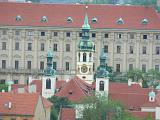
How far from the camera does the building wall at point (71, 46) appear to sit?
14050 cm

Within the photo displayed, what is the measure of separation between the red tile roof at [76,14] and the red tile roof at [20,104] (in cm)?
4846

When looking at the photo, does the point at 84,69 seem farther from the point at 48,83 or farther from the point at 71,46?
the point at 71,46

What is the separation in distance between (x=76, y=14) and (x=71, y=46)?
3.48m

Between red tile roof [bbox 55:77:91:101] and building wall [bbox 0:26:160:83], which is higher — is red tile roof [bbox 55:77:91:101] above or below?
below

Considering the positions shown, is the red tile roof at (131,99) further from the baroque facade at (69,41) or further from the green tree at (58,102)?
the baroque facade at (69,41)

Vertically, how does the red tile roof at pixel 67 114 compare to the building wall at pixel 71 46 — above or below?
below

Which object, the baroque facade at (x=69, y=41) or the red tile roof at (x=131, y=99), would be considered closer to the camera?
the red tile roof at (x=131, y=99)

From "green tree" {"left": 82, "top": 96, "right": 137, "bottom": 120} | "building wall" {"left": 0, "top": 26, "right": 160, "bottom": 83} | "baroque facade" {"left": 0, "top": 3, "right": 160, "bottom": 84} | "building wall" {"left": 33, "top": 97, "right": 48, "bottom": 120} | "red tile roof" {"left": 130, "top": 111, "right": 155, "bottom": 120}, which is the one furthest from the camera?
"building wall" {"left": 0, "top": 26, "right": 160, "bottom": 83}

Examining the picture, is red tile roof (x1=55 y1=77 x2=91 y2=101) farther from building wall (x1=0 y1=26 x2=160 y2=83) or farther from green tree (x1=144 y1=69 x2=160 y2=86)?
building wall (x1=0 y1=26 x2=160 y2=83)

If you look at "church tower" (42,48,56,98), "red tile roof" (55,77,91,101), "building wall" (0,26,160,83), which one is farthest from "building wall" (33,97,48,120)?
"building wall" (0,26,160,83)

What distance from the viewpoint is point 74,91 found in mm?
110438

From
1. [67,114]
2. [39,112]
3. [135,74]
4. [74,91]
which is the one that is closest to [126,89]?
[74,91]

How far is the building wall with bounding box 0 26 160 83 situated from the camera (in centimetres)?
14050

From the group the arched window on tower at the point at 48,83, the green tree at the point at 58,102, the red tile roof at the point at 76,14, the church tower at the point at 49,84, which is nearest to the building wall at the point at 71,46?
the red tile roof at the point at 76,14
